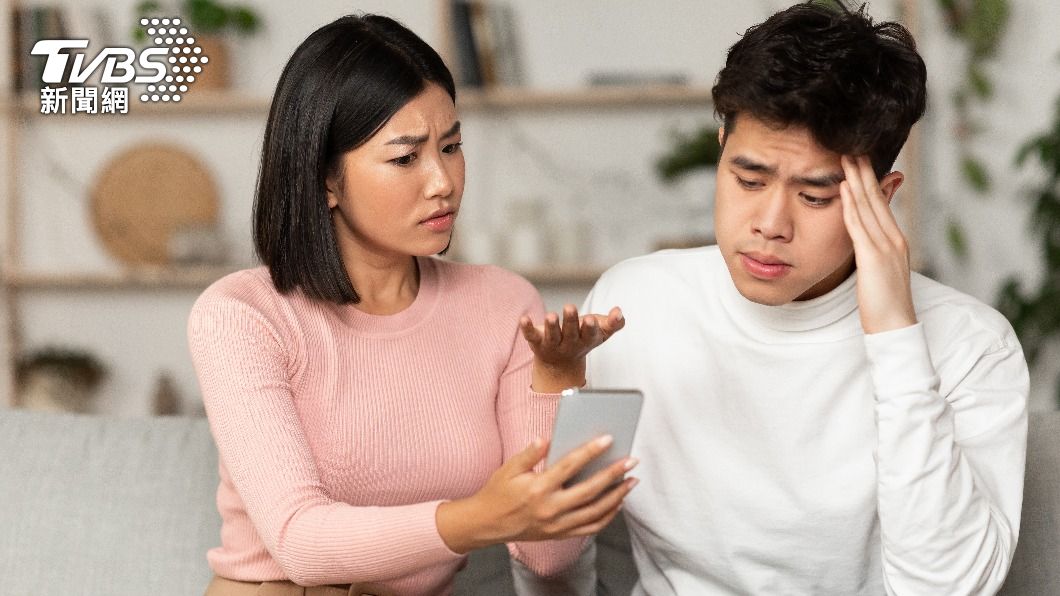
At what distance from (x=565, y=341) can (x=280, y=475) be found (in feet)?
1.29

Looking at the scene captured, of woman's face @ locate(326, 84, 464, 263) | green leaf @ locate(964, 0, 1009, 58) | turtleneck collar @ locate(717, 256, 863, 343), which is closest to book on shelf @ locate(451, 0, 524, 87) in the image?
green leaf @ locate(964, 0, 1009, 58)

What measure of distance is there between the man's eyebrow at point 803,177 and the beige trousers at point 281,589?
74cm

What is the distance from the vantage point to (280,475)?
139 cm

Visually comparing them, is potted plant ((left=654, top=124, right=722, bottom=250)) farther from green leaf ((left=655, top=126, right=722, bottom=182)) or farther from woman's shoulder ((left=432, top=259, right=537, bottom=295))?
woman's shoulder ((left=432, top=259, right=537, bottom=295))

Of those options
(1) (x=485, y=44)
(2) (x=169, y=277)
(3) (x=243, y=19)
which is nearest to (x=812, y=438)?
(1) (x=485, y=44)

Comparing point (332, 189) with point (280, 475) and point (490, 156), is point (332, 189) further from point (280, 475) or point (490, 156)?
point (490, 156)

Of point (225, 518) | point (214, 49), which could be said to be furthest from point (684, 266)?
point (214, 49)

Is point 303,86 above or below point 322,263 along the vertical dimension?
above

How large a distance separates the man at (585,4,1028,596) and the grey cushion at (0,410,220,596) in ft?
2.27

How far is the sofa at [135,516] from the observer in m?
1.71

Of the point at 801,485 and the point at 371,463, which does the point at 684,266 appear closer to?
the point at 801,485

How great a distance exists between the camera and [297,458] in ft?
4.63

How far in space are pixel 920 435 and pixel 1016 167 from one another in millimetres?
2488

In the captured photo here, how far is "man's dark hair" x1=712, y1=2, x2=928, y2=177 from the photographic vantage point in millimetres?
1373
